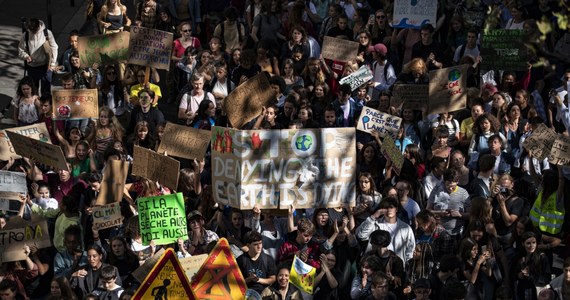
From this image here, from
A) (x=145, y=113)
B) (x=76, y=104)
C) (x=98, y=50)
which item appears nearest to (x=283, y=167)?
(x=145, y=113)

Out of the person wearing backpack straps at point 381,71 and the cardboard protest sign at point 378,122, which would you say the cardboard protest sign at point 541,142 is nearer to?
the cardboard protest sign at point 378,122

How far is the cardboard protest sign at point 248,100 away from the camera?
63.2ft

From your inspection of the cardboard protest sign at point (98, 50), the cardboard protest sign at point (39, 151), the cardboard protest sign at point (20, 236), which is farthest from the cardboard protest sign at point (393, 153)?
the cardboard protest sign at point (98, 50)

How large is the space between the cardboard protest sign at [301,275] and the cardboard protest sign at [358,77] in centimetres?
493

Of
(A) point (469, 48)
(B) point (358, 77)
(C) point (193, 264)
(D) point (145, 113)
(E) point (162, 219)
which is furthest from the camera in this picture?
(A) point (469, 48)

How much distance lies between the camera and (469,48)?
2195 cm

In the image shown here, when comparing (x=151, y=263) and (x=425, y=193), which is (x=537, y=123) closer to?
(x=425, y=193)

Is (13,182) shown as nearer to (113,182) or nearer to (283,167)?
(113,182)

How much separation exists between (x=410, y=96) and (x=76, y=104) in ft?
13.8

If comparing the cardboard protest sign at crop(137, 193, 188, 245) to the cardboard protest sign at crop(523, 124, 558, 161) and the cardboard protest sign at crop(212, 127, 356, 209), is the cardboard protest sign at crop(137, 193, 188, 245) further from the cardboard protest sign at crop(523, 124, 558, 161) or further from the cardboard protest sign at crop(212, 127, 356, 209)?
the cardboard protest sign at crop(523, 124, 558, 161)

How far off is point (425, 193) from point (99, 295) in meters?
Answer: 4.05

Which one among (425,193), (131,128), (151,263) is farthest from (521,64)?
(151,263)

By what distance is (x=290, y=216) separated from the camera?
55.9ft

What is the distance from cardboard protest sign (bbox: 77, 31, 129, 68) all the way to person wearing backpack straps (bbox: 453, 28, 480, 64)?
450 cm
